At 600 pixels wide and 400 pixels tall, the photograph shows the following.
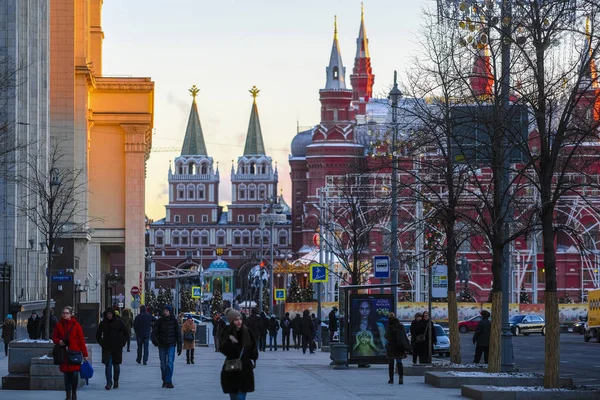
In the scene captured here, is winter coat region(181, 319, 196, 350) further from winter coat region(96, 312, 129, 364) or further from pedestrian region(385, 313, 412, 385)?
winter coat region(96, 312, 129, 364)

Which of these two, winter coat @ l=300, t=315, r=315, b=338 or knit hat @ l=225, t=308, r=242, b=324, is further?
winter coat @ l=300, t=315, r=315, b=338

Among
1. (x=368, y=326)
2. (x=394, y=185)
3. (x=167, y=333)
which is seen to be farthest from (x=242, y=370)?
(x=368, y=326)

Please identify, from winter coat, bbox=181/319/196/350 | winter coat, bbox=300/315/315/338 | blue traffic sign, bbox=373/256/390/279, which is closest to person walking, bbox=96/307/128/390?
winter coat, bbox=181/319/196/350

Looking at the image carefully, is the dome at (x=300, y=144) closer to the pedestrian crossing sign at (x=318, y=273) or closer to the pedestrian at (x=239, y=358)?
the pedestrian crossing sign at (x=318, y=273)

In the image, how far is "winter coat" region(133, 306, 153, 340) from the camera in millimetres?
35219

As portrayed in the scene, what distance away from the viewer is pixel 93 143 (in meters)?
84.8

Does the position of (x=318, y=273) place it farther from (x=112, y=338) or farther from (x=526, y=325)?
(x=526, y=325)

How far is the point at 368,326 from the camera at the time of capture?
3447 cm

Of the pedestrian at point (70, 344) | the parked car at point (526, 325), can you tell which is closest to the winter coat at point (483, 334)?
the pedestrian at point (70, 344)

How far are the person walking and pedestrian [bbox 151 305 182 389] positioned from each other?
2.14 feet

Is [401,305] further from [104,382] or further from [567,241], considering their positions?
[104,382]

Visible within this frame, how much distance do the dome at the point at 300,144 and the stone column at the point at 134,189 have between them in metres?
94.9

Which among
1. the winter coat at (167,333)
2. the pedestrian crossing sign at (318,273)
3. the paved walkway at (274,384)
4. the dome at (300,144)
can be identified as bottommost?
the paved walkway at (274,384)

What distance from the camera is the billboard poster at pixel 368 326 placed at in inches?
1351
